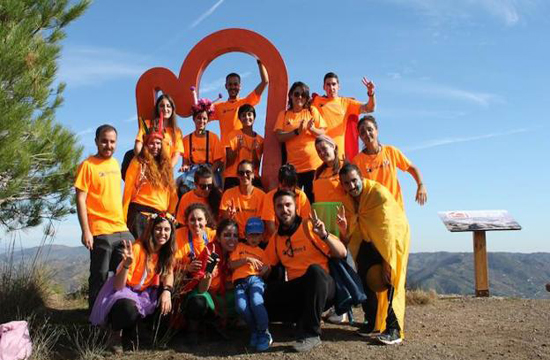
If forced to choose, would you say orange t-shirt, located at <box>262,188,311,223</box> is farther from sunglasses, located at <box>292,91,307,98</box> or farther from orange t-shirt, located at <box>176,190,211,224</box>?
sunglasses, located at <box>292,91,307,98</box>

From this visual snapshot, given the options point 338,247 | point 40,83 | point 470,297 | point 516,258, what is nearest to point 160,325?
point 338,247

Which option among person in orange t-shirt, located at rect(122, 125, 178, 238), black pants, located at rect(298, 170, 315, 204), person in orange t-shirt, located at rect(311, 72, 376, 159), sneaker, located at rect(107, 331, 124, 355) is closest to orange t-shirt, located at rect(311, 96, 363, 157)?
person in orange t-shirt, located at rect(311, 72, 376, 159)

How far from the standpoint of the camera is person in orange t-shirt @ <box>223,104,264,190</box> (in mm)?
6016

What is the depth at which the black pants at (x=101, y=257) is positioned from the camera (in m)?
4.68

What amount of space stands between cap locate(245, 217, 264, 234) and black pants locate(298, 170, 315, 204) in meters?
1.08

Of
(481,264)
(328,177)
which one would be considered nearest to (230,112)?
(328,177)

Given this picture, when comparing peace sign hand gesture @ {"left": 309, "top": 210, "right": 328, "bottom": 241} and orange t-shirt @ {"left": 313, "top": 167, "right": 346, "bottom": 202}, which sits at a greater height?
orange t-shirt @ {"left": 313, "top": 167, "right": 346, "bottom": 202}

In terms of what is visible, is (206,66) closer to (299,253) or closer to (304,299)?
(299,253)

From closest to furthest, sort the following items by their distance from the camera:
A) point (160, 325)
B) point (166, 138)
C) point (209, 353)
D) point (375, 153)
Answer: point (209, 353)
point (160, 325)
point (375, 153)
point (166, 138)

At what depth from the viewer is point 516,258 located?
518 ft

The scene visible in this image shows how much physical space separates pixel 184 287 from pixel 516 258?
174 metres

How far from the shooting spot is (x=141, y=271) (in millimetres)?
4387

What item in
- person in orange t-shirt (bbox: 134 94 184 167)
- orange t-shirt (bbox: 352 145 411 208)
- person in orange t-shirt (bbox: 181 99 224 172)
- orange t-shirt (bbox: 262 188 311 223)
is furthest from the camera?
person in orange t-shirt (bbox: 181 99 224 172)

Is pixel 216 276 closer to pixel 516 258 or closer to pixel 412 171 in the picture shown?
pixel 412 171
